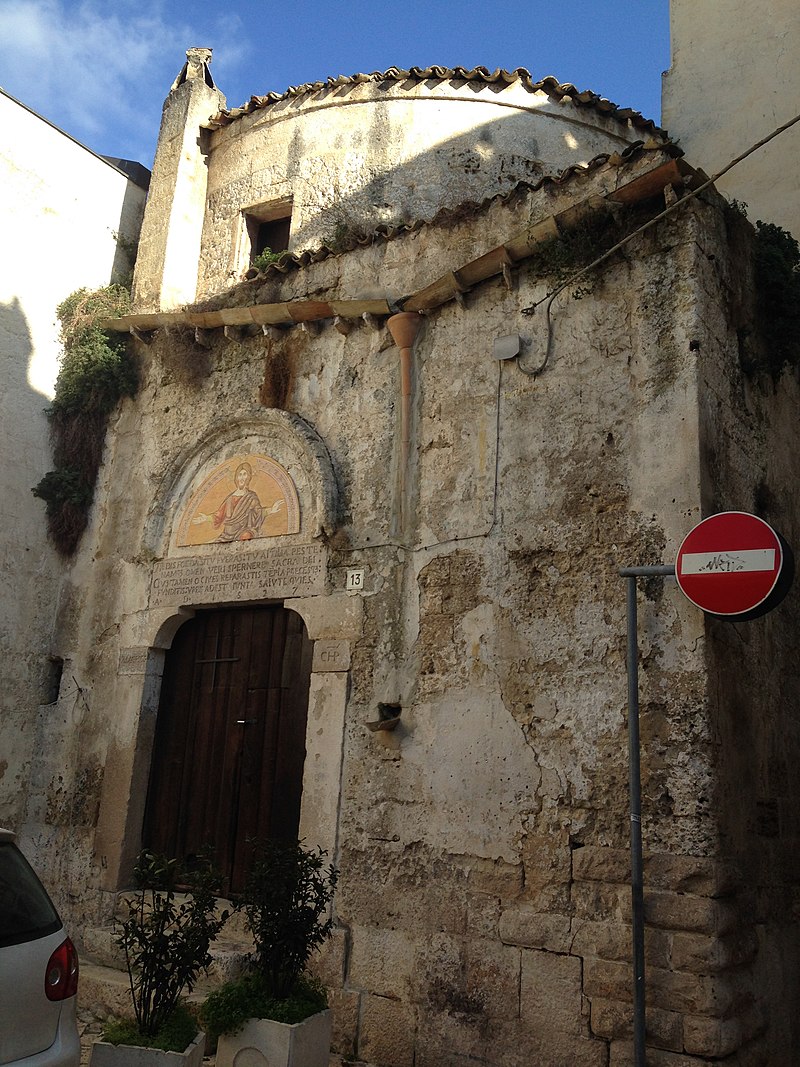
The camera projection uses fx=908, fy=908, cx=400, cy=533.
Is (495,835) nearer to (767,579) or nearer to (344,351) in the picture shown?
(767,579)

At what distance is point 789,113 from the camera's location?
8.41 m

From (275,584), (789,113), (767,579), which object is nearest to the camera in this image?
(767,579)

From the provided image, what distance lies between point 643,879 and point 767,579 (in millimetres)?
1755

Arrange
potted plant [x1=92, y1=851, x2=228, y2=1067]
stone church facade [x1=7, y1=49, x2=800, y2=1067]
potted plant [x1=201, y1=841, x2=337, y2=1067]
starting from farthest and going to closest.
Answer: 1. stone church facade [x1=7, y1=49, x2=800, y2=1067]
2. potted plant [x1=201, y1=841, x2=337, y2=1067]
3. potted plant [x1=92, y1=851, x2=228, y2=1067]

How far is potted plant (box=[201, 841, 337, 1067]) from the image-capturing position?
4414 millimetres

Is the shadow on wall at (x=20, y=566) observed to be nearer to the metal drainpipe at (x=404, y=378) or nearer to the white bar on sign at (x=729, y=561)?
the metal drainpipe at (x=404, y=378)

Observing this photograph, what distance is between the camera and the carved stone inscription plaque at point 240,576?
671 centimetres

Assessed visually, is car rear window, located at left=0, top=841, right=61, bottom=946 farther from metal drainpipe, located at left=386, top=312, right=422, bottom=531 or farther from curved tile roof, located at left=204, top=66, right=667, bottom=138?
curved tile roof, located at left=204, top=66, right=667, bottom=138

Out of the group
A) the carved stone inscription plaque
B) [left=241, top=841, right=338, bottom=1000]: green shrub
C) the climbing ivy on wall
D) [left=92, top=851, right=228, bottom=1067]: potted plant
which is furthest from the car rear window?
the climbing ivy on wall

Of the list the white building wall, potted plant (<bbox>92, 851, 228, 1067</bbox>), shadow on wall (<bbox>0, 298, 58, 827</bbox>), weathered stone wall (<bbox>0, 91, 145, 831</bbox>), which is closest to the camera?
potted plant (<bbox>92, 851, 228, 1067</bbox>)

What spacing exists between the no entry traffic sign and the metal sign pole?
0.24 m

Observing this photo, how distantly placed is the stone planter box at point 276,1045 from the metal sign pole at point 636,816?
1534 mm

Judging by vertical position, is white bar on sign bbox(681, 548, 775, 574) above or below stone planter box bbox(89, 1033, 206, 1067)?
above

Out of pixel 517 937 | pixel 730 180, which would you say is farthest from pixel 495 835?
pixel 730 180
